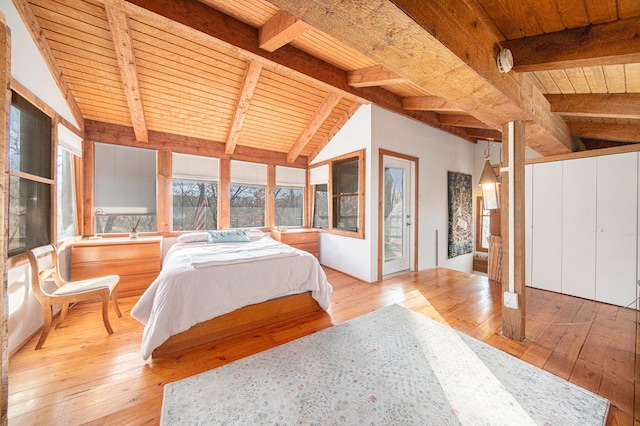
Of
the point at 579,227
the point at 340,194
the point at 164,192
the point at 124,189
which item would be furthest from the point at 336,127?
the point at 579,227

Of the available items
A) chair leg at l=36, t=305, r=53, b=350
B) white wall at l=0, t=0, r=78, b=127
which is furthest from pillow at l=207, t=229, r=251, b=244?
white wall at l=0, t=0, r=78, b=127

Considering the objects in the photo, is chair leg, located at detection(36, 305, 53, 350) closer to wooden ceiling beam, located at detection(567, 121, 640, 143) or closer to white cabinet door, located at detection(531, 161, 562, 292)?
white cabinet door, located at detection(531, 161, 562, 292)

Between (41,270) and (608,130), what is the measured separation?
6.99m

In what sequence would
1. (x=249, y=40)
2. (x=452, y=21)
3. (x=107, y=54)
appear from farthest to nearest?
1. (x=107, y=54)
2. (x=249, y=40)
3. (x=452, y=21)

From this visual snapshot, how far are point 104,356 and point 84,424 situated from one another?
0.77m

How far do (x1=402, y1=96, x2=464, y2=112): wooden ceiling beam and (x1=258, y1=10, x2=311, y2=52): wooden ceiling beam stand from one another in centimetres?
220

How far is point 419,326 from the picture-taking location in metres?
2.47

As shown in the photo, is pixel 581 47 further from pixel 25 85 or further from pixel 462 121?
pixel 25 85

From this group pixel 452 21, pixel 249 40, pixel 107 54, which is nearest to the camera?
pixel 452 21

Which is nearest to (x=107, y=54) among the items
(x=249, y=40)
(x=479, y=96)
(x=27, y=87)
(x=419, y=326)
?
(x=27, y=87)

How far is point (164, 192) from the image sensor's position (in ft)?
13.7

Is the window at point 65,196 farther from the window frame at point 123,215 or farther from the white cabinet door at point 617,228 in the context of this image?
the white cabinet door at point 617,228

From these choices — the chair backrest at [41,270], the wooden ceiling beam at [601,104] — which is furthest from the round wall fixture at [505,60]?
the chair backrest at [41,270]

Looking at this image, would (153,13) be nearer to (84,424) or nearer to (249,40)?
(249,40)
